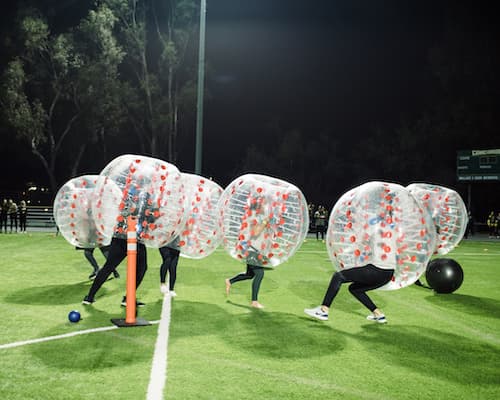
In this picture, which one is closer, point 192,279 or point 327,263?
point 192,279

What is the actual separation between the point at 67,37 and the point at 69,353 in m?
33.0

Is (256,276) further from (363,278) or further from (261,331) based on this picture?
(363,278)

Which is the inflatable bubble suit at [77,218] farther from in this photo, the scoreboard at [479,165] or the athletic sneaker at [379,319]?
the scoreboard at [479,165]

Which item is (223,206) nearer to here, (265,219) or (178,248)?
(265,219)

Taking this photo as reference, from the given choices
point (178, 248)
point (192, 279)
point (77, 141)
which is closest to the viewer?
point (178, 248)

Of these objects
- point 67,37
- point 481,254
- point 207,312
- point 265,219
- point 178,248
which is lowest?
point 481,254

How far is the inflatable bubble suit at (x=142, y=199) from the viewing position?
22.2 ft

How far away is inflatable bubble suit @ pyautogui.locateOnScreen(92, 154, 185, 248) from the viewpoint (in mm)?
6754

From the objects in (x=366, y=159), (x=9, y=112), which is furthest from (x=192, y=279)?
(x=366, y=159)

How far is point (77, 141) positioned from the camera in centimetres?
3697

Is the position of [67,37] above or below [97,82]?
above

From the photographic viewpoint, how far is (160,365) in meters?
5.05

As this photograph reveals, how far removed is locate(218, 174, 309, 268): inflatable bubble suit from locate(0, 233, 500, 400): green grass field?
1.02 meters

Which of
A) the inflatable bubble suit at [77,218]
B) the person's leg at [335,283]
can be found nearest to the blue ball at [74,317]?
the inflatable bubble suit at [77,218]
